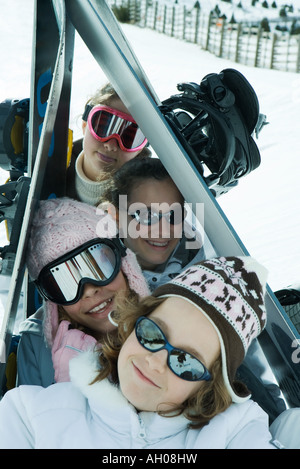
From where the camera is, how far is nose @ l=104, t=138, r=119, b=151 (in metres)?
2.48

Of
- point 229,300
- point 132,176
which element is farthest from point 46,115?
point 229,300

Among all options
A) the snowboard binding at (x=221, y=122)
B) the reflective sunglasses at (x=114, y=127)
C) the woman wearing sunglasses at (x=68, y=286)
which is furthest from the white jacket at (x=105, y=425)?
the reflective sunglasses at (x=114, y=127)

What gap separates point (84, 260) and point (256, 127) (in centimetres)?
97

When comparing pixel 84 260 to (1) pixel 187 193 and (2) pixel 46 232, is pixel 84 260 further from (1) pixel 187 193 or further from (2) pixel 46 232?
(1) pixel 187 193

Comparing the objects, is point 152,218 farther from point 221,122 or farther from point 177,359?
point 177,359

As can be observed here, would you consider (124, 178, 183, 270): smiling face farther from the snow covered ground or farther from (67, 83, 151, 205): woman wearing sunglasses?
the snow covered ground

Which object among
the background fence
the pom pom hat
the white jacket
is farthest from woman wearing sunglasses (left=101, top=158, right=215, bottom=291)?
the background fence

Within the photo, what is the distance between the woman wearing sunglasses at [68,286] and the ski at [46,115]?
3.0 inches

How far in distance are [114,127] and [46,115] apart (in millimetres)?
589

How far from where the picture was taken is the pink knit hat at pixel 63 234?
1907 millimetres

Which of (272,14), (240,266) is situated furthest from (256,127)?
(272,14)

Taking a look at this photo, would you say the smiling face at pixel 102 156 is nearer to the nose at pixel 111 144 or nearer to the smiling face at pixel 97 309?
the nose at pixel 111 144

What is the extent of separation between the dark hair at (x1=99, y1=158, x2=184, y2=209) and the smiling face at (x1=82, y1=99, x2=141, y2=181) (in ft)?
0.39

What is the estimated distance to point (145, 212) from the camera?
2.18 m
